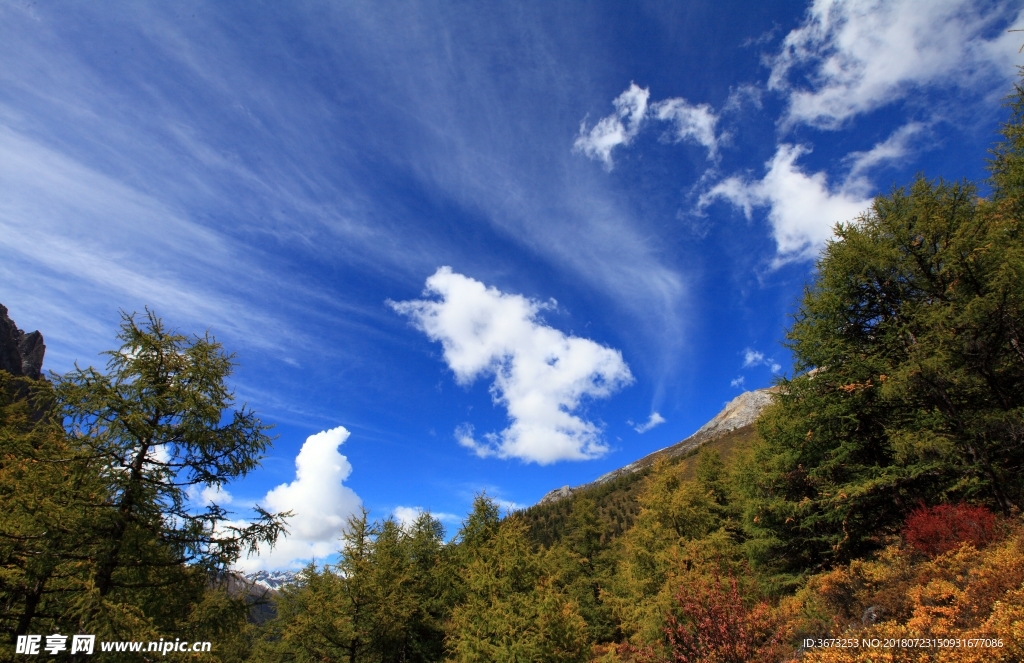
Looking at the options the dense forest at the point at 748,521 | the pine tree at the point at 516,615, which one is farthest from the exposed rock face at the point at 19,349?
the pine tree at the point at 516,615

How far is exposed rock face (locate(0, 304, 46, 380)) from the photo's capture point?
225 feet

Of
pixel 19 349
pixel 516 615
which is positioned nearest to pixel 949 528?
pixel 516 615

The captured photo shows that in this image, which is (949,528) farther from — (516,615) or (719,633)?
(516,615)

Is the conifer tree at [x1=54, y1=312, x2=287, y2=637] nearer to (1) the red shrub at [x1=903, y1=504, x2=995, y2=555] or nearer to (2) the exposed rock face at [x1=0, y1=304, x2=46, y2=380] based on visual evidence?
(1) the red shrub at [x1=903, y1=504, x2=995, y2=555]

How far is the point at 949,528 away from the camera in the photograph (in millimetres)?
12812

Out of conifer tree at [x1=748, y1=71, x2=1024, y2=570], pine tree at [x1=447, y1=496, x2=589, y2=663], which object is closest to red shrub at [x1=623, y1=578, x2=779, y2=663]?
pine tree at [x1=447, y1=496, x2=589, y2=663]

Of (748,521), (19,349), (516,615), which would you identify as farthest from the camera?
(19,349)

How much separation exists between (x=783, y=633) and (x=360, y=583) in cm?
1801

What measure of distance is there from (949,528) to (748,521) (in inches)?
411

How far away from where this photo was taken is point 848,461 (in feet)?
61.2

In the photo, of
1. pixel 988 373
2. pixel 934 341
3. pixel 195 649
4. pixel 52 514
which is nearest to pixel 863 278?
pixel 934 341

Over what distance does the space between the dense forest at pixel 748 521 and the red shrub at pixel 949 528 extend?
0.25 feet

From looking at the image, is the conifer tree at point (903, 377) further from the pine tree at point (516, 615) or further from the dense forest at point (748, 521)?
the pine tree at point (516, 615)

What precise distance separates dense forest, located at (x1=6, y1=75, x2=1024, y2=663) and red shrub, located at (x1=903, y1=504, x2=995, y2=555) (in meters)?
0.08
